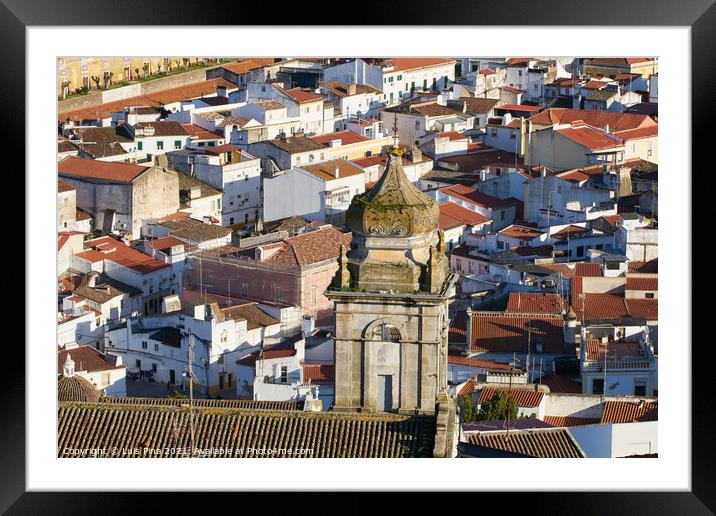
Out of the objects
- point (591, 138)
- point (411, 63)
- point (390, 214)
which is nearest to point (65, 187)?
point (591, 138)

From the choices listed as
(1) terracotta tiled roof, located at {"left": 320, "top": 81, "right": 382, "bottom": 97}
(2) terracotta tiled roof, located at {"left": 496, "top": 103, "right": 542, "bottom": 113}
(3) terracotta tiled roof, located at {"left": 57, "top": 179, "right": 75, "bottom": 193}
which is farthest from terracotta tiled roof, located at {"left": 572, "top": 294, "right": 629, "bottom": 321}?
(1) terracotta tiled roof, located at {"left": 320, "top": 81, "right": 382, "bottom": 97}

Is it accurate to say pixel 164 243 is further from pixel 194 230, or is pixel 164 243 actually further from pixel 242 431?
pixel 242 431

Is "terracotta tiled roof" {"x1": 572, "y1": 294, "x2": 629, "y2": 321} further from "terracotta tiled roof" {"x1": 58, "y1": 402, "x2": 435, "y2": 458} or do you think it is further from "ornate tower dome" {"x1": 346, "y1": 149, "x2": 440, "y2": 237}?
"terracotta tiled roof" {"x1": 58, "y1": 402, "x2": 435, "y2": 458}

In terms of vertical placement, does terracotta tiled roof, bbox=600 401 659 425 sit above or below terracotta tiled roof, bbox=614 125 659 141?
below

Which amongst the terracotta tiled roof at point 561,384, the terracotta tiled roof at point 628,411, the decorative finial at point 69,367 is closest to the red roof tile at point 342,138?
the terracotta tiled roof at point 561,384

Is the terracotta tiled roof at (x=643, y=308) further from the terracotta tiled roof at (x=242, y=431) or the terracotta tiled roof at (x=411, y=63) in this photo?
the terracotta tiled roof at (x=411, y=63)

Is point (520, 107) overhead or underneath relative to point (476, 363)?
overhead

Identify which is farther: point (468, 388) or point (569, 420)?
point (468, 388)

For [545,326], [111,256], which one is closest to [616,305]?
[545,326]
